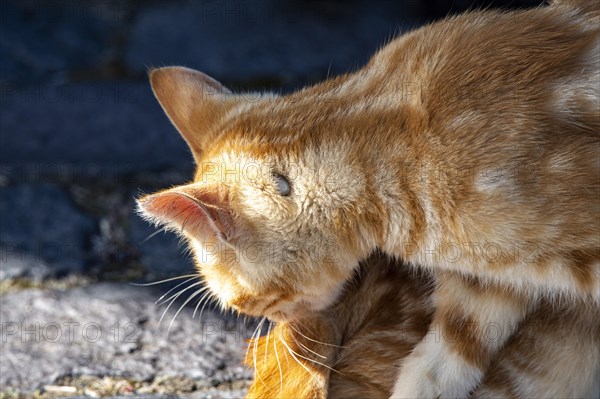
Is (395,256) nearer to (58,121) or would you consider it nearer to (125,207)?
(125,207)

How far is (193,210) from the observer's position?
2150 mm

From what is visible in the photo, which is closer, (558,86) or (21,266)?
(558,86)

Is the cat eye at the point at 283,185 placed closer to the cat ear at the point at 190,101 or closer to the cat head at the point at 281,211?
the cat head at the point at 281,211

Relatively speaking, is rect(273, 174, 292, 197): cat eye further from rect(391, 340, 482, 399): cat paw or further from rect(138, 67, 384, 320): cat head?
rect(391, 340, 482, 399): cat paw

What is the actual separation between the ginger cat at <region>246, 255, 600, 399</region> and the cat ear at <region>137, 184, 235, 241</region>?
1.33ft

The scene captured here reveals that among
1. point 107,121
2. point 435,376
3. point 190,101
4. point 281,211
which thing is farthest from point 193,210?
point 107,121

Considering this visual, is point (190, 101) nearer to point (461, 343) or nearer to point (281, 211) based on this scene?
point (281, 211)

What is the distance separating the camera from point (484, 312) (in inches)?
94.9

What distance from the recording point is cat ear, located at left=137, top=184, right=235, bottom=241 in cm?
210

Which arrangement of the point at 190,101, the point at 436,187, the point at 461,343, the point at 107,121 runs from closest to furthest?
the point at 436,187 → the point at 461,343 → the point at 190,101 → the point at 107,121

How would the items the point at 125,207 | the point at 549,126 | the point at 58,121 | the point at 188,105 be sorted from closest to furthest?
the point at 549,126 < the point at 188,105 < the point at 125,207 < the point at 58,121

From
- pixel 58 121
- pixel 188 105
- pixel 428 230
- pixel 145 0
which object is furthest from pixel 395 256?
pixel 145 0

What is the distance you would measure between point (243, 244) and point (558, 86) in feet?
2.96

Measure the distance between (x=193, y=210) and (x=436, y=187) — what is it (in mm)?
618
